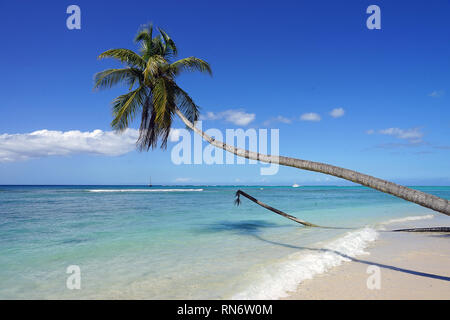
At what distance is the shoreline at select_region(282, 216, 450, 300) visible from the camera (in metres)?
3.96

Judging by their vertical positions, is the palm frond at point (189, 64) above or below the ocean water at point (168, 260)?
above

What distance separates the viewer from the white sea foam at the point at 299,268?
424 centimetres

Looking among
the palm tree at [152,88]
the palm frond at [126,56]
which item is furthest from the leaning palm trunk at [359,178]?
the palm frond at [126,56]

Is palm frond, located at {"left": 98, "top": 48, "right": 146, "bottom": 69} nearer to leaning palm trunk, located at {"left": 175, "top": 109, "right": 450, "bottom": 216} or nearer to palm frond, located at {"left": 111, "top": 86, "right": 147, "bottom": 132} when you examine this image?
palm frond, located at {"left": 111, "top": 86, "right": 147, "bottom": 132}

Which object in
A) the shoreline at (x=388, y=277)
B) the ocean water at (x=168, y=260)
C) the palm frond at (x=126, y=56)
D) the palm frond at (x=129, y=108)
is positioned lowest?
the ocean water at (x=168, y=260)

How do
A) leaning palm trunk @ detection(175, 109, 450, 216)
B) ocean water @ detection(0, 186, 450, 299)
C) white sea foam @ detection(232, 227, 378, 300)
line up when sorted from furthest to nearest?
ocean water @ detection(0, 186, 450, 299), white sea foam @ detection(232, 227, 378, 300), leaning palm trunk @ detection(175, 109, 450, 216)

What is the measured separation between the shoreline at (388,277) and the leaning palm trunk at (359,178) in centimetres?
147

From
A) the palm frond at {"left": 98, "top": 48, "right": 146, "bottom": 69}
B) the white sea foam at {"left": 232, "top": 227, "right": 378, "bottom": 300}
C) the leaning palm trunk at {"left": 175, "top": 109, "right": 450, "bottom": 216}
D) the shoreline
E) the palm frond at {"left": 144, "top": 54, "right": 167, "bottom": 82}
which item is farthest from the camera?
the palm frond at {"left": 98, "top": 48, "right": 146, "bottom": 69}

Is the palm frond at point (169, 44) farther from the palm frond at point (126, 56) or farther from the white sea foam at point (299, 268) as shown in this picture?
the white sea foam at point (299, 268)

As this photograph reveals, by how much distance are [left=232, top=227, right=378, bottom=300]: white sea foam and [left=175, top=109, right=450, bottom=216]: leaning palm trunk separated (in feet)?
6.65

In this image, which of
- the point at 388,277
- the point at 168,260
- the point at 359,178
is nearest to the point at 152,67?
the point at 168,260

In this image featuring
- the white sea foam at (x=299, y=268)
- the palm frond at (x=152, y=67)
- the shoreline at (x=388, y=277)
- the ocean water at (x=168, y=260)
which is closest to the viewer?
the shoreline at (x=388, y=277)

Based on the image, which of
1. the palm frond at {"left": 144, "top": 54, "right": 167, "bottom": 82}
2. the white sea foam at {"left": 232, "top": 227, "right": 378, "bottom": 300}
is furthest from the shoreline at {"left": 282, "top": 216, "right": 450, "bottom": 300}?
the palm frond at {"left": 144, "top": 54, "right": 167, "bottom": 82}

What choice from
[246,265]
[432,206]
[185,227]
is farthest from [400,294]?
[185,227]
